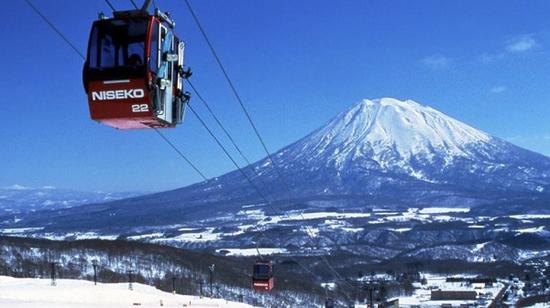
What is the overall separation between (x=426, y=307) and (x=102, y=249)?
52.8 metres

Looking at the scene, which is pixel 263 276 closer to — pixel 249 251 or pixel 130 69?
pixel 130 69

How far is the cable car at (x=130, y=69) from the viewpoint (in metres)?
11.3

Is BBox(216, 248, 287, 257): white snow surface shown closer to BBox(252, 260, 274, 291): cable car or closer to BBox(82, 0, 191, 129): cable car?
BBox(252, 260, 274, 291): cable car

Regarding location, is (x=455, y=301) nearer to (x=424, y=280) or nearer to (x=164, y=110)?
(x=424, y=280)

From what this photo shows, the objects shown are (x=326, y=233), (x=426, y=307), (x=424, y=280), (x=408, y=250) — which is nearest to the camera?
(x=426, y=307)

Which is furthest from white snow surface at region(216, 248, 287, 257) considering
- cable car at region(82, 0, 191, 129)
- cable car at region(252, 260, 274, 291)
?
cable car at region(82, 0, 191, 129)

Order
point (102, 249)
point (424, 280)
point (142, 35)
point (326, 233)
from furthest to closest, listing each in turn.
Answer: point (326, 233)
point (424, 280)
point (102, 249)
point (142, 35)

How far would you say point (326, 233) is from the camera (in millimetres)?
199875

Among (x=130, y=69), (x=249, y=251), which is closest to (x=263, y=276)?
(x=130, y=69)

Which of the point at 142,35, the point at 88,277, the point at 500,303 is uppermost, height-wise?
the point at 142,35

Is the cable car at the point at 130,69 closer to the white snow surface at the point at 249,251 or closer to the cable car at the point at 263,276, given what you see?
the cable car at the point at 263,276

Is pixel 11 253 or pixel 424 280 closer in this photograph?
pixel 11 253

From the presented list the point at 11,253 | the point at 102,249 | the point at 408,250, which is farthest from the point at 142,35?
the point at 408,250

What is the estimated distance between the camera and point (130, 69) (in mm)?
11367
